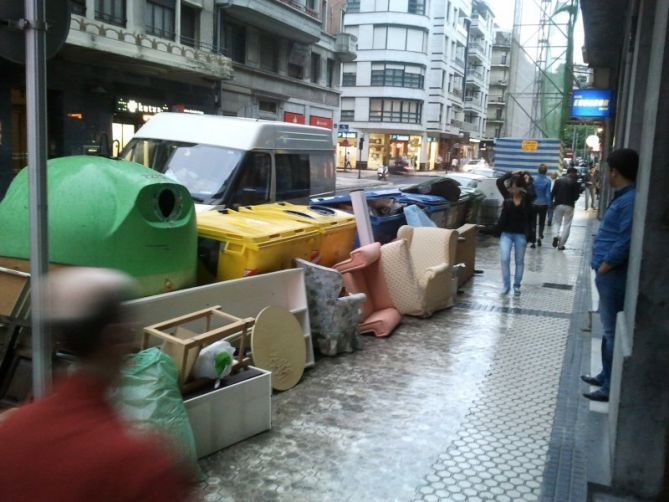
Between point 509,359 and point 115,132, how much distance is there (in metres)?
19.1

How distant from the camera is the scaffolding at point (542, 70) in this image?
2861 cm

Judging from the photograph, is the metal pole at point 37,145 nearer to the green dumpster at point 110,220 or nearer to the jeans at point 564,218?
the green dumpster at point 110,220

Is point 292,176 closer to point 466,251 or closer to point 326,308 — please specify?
point 466,251

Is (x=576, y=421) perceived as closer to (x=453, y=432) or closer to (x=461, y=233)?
(x=453, y=432)

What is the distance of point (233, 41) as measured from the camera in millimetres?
27891

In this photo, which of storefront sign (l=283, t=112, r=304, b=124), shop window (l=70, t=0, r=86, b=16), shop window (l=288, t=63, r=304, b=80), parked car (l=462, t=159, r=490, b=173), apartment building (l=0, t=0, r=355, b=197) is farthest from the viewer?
shop window (l=288, t=63, r=304, b=80)

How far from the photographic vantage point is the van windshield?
27.8 feet

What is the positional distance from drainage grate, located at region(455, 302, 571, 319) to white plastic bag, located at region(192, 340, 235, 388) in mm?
4812

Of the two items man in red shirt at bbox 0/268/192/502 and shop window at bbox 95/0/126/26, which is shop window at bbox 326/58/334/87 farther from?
man in red shirt at bbox 0/268/192/502

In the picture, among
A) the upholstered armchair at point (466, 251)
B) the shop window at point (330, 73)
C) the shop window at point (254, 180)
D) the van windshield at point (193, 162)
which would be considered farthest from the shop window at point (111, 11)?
the shop window at point (330, 73)

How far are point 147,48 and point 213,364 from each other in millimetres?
18647

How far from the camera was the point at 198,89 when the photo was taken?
25953 millimetres

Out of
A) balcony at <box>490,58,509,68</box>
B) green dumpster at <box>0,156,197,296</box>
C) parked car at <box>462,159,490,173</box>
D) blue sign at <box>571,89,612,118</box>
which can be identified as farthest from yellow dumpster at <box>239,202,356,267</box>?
balcony at <box>490,58,509,68</box>

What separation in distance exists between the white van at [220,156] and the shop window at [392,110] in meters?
52.7
